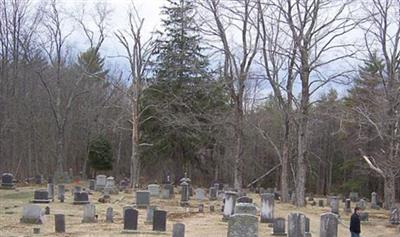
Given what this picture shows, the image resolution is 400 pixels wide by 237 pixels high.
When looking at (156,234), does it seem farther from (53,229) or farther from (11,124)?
(11,124)

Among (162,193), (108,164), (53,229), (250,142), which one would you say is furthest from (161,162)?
(53,229)

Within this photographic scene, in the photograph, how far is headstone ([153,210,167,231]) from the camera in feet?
54.5

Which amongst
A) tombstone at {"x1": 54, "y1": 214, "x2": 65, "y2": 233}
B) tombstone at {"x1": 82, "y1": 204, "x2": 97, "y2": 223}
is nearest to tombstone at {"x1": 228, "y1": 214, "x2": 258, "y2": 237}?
tombstone at {"x1": 54, "y1": 214, "x2": 65, "y2": 233}

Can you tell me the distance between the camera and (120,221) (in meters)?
19.0

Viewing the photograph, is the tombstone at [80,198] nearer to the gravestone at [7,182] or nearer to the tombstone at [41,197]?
the tombstone at [41,197]

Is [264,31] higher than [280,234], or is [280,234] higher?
[264,31]

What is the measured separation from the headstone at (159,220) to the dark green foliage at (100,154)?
93.6ft

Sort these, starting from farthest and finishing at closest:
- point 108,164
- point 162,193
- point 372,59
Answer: point 108,164, point 372,59, point 162,193

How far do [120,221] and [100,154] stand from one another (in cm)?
2609

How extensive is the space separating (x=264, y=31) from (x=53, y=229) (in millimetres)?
18516

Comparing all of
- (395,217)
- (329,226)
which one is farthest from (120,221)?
(395,217)

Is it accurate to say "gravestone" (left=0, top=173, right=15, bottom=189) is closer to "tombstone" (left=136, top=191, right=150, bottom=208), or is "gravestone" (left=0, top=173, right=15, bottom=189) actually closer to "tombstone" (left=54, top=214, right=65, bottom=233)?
"tombstone" (left=136, top=191, right=150, bottom=208)

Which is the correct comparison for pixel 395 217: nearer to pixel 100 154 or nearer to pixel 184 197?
pixel 184 197

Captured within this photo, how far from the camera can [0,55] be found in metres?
38.3
